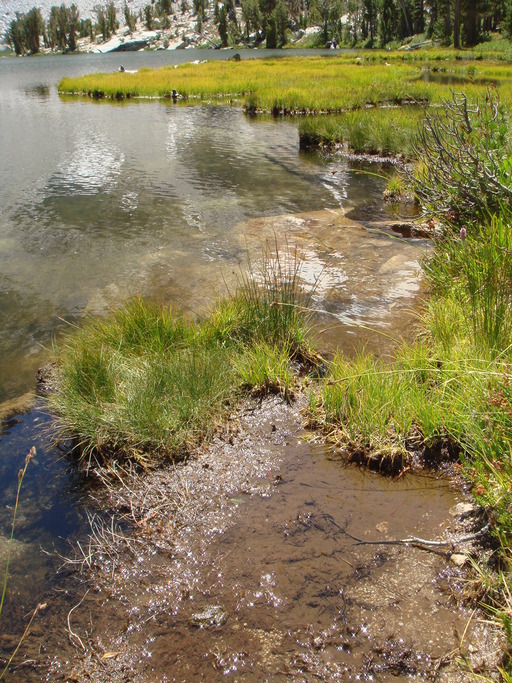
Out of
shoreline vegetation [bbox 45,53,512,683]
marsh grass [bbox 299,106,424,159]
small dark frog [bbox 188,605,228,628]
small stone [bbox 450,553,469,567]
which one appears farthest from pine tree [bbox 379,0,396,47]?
small dark frog [bbox 188,605,228,628]

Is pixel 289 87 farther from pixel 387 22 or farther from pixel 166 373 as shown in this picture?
pixel 387 22

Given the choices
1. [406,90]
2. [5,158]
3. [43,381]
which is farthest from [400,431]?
[406,90]

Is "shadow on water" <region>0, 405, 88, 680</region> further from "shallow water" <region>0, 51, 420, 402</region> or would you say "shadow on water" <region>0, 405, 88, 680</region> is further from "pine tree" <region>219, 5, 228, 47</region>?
"pine tree" <region>219, 5, 228, 47</region>

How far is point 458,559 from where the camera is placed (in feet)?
9.04

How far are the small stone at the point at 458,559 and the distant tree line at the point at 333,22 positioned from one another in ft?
228

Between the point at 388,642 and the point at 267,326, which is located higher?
the point at 267,326

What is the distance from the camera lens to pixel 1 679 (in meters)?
2.50

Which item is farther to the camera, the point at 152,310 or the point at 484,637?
the point at 152,310

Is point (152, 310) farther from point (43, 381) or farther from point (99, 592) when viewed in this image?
point (99, 592)

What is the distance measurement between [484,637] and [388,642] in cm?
41

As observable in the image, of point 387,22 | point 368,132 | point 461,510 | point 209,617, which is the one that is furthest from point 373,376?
point 387,22

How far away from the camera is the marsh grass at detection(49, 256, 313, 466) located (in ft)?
13.1

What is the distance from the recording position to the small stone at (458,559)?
2.73m

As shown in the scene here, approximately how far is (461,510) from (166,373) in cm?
246
